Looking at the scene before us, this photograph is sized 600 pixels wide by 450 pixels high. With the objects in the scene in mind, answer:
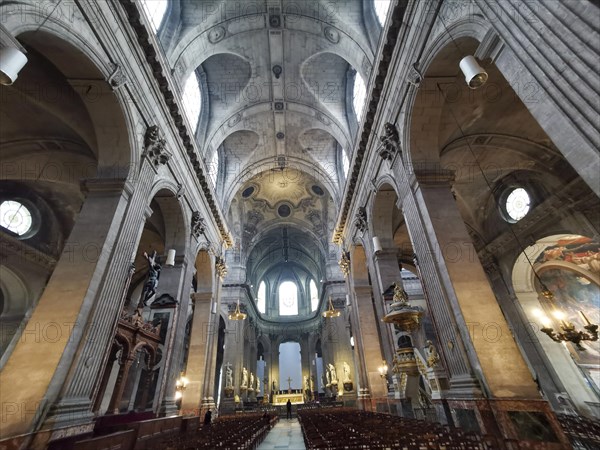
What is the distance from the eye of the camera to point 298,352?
3152cm

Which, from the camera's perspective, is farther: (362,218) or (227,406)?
(227,406)

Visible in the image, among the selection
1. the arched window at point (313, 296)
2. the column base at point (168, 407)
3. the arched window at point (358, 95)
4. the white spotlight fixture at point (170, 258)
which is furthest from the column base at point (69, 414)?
the arched window at point (313, 296)

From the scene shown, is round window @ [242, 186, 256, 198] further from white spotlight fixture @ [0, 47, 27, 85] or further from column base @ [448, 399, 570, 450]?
column base @ [448, 399, 570, 450]

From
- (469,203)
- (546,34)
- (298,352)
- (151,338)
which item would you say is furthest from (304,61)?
(298,352)

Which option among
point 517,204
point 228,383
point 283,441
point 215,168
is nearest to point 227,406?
point 228,383

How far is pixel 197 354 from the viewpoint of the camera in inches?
457

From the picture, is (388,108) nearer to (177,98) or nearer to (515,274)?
(177,98)

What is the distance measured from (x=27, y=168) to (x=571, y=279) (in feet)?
67.9

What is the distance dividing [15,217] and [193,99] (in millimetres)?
8564

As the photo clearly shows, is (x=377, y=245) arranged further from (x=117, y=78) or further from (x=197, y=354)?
(x=117, y=78)

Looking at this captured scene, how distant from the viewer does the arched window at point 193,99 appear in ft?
39.0

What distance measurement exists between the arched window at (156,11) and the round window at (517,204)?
47.4 feet

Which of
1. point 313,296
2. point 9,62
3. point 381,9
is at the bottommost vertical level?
point 9,62

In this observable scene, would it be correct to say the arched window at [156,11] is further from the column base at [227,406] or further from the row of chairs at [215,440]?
the column base at [227,406]
